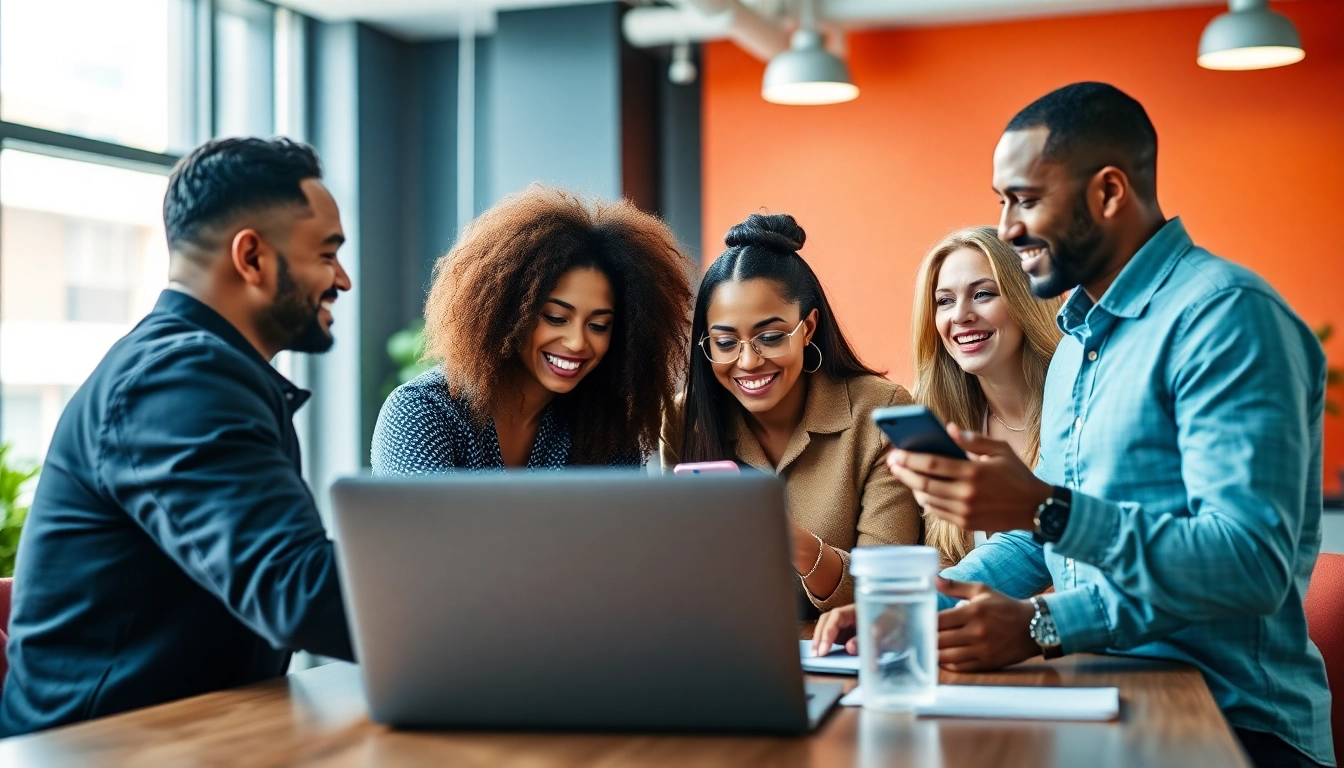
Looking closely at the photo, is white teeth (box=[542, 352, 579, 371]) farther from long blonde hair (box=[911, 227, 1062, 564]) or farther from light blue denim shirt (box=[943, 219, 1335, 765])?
light blue denim shirt (box=[943, 219, 1335, 765])

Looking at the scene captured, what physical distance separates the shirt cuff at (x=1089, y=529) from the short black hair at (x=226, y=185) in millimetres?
1002

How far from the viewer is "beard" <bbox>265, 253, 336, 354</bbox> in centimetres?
162

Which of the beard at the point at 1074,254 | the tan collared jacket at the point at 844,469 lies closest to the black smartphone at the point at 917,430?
the beard at the point at 1074,254

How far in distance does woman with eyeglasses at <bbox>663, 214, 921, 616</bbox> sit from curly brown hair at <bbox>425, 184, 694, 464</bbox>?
0.26 ft

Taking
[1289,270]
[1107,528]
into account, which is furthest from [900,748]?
[1289,270]

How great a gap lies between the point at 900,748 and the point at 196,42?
5111 mm

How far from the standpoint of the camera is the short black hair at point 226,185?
1593mm

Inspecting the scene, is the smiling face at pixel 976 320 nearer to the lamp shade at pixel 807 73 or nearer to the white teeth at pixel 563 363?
the white teeth at pixel 563 363

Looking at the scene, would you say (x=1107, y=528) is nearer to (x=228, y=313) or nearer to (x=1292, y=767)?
(x=1292, y=767)

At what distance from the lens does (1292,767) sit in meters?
1.45

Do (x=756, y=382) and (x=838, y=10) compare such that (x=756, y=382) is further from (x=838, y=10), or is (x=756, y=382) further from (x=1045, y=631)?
(x=838, y=10)

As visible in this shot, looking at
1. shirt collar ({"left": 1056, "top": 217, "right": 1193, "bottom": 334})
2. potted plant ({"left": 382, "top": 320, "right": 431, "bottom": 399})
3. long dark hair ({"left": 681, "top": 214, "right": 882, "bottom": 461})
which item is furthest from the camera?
potted plant ({"left": 382, "top": 320, "right": 431, "bottom": 399})

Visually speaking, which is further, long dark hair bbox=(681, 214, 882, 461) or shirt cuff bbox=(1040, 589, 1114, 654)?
long dark hair bbox=(681, 214, 882, 461)

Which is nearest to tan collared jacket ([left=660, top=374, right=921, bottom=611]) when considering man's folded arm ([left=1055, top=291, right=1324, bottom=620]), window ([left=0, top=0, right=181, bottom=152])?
man's folded arm ([left=1055, top=291, right=1324, bottom=620])
